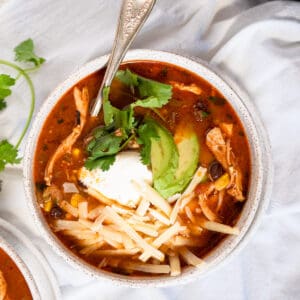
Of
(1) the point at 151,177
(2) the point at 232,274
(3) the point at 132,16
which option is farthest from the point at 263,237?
(3) the point at 132,16

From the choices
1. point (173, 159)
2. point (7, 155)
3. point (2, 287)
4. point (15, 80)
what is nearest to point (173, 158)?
point (173, 159)

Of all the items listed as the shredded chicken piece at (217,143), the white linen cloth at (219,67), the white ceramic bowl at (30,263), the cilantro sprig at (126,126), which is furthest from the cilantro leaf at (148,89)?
the white ceramic bowl at (30,263)

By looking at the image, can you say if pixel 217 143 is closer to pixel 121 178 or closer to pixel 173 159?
pixel 173 159

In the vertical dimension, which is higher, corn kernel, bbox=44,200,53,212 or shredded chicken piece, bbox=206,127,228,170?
shredded chicken piece, bbox=206,127,228,170

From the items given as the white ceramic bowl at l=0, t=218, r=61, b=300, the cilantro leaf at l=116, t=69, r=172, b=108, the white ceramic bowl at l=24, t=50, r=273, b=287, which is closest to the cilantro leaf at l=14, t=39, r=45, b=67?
the white ceramic bowl at l=24, t=50, r=273, b=287

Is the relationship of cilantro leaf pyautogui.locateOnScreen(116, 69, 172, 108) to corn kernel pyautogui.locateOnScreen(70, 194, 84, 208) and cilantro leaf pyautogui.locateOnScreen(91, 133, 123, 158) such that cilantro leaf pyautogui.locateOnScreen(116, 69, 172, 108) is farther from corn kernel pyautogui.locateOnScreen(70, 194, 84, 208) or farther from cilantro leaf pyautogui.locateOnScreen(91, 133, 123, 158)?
corn kernel pyautogui.locateOnScreen(70, 194, 84, 208)

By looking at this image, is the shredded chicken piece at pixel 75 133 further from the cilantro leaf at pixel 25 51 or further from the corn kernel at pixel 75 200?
the cilantro leaf at pixel 25 51
